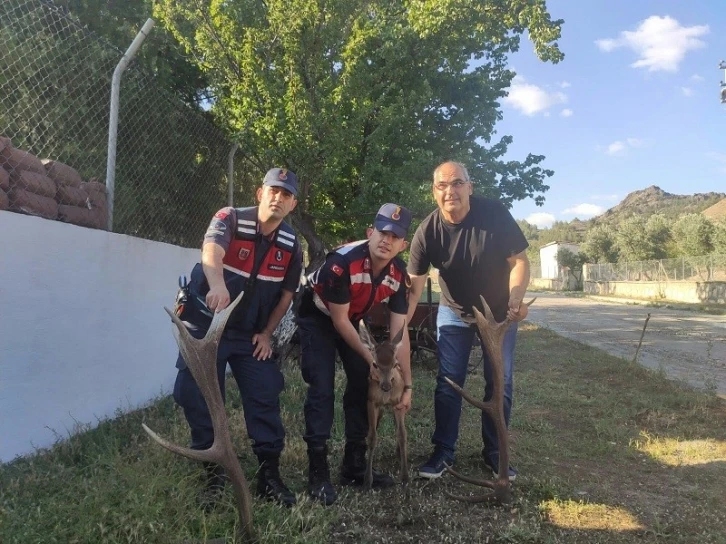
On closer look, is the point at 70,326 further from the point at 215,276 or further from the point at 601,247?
the point at 601,247

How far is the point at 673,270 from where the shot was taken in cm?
3400

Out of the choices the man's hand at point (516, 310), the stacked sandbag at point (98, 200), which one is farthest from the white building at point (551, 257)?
the stacked sandbag at point (98, 200)

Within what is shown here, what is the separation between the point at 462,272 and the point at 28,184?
10.1 feet

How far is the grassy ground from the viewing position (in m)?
2.77

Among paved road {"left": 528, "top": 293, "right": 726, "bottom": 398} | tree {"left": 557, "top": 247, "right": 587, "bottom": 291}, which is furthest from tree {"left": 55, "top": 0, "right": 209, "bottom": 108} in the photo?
tree {"left": 557, "top": 247, "right": 587, "bottom": 291}

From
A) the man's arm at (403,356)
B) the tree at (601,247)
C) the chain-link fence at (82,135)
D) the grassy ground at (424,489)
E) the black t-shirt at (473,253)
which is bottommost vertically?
the grassy ground at (424,489)

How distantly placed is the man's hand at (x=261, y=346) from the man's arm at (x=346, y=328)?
435 millimetres

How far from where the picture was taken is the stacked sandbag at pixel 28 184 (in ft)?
12.5

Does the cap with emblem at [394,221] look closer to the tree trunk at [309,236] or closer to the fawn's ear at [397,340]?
the fawn's ear at [397,340]

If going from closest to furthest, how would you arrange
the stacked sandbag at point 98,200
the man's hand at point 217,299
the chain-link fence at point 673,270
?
1. the man's hand at point 217,299
2. the stacked sandbag at point 98,200
3. the chain-link fence at point 673,270

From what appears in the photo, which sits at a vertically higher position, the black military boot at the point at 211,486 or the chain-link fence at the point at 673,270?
the chain-link fence at the point at 673,270

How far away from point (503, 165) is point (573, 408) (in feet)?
18.8

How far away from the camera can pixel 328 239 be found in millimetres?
11836

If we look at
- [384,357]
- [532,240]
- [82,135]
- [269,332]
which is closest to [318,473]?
[384,357]
